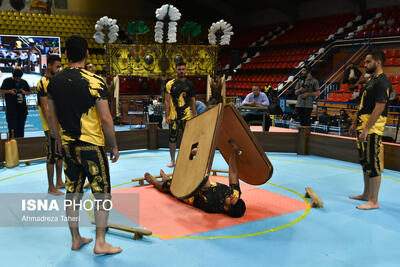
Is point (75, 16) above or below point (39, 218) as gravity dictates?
above

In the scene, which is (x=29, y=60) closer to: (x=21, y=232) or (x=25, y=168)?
(x=25, y=168)

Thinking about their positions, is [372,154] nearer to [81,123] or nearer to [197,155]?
[197,155]

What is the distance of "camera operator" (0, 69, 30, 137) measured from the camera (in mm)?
6809

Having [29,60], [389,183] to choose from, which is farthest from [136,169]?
[29,60]

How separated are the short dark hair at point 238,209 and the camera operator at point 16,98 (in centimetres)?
513

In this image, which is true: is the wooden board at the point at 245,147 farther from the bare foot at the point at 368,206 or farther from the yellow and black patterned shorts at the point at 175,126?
the yellow and black patterned shorts at the point at 175,126

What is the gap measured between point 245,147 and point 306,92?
4.54m

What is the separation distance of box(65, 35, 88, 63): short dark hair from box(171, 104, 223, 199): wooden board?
4.28 feet

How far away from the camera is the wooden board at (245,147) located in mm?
3738

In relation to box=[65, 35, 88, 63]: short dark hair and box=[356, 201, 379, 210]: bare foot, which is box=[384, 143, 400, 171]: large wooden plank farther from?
box=[65, 35, 88, 63]: short dark hair

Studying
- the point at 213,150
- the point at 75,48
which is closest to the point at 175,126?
the point at 213,150

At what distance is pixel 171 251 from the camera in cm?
305

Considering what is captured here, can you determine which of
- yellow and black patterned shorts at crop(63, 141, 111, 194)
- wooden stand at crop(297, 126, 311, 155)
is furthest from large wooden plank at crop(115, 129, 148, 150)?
yellow and black patterned shorts at crop(63, 141, 111, 194)

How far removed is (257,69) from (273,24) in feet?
12.7
